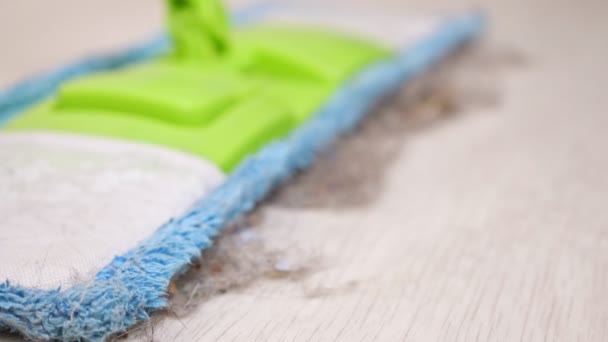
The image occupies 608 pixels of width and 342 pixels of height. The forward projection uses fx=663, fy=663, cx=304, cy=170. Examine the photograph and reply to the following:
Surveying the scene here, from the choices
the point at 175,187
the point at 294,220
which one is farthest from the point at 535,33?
the point at 175,187

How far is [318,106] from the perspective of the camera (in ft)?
3.39

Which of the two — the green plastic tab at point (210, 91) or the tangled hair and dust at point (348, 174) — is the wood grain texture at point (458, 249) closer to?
the tangled hair and dust at point (348, 174)

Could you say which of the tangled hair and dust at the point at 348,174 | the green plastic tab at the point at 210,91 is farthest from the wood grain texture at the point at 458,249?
the green plastic tab at the point at 210,91

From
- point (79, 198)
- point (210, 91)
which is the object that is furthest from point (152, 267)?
point (210, 91)

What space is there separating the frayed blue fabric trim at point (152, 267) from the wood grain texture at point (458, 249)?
4cm

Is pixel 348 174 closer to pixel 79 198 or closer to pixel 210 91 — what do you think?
pixel 210 91

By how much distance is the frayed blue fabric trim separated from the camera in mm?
547

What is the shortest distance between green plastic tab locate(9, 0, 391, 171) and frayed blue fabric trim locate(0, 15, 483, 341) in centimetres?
4

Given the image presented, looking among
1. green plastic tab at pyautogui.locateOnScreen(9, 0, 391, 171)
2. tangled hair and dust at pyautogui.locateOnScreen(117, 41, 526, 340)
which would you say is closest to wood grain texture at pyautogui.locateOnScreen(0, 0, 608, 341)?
tangled hair and dust at pyautogui.locateOnScreen(117, 41, 526, 340)

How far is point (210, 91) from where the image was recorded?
0.87 meters

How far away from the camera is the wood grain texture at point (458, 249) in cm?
60

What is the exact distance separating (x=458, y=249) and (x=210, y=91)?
375 millimetres

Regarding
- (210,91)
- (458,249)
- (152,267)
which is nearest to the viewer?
(152,267)

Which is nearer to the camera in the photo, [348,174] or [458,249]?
[458,249]
